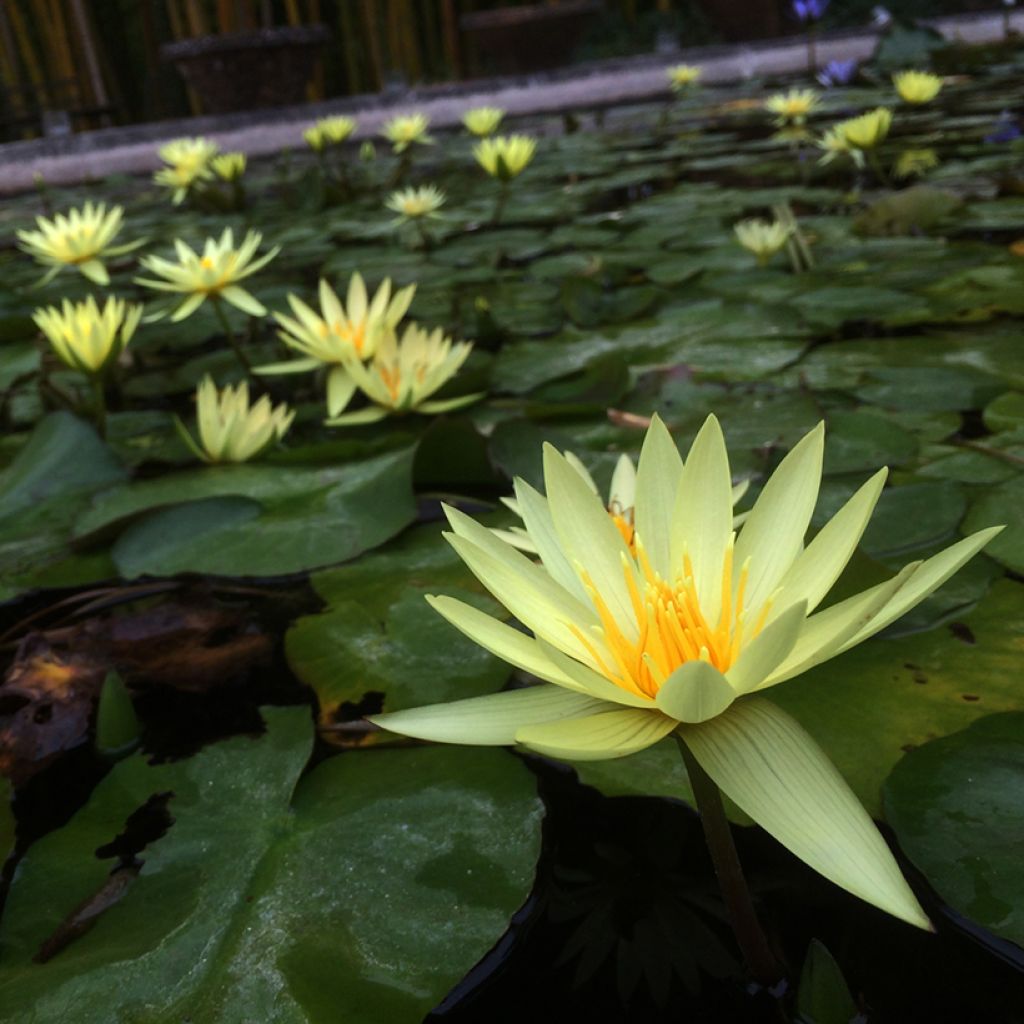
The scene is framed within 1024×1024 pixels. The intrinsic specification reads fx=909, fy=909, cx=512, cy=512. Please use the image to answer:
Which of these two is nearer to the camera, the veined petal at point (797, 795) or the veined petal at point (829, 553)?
the veined petal at point (797, 795)

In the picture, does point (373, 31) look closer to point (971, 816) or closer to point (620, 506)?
point (620, 506)

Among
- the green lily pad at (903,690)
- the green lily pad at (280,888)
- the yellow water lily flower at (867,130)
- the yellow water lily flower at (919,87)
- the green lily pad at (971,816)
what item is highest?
the yellow water lily flower at (919,87)

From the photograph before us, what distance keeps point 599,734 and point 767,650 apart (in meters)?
0.11

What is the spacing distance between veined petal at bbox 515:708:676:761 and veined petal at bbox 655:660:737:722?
0.03 metres

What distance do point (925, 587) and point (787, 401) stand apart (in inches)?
39.3

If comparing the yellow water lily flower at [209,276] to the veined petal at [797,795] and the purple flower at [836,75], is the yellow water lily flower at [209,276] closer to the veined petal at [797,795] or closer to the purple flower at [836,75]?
the veined petal at [797,795]

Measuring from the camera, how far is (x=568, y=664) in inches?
19.6

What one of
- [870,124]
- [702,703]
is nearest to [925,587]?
[702,703]

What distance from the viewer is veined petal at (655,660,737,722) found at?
0.47 metres

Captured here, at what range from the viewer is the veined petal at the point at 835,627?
1.57ft

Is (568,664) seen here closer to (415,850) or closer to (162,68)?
(415,850)

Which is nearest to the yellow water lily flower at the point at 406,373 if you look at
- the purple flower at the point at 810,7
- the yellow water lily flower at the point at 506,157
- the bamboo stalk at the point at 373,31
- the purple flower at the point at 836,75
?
the yellow water lily flower at the point at 506,157

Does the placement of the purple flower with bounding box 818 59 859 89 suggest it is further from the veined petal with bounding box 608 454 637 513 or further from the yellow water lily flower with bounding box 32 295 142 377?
A: the veined petal with bounding box 608 454 637 513

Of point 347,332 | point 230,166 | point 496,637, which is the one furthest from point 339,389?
point 230,166
